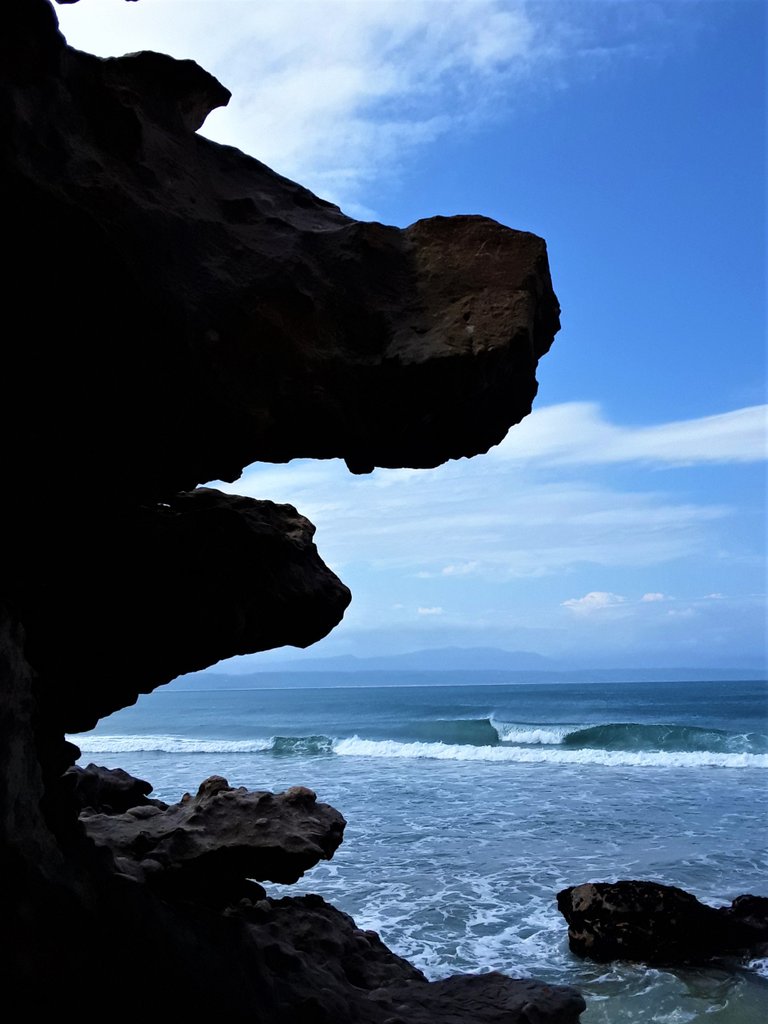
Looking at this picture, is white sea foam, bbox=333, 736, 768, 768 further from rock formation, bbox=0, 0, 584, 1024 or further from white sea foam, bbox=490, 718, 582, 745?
rock formation, bbox=0, 0, 584, 1024

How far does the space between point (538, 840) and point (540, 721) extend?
2661cm

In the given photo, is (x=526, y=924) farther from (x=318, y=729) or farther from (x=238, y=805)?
(x=318, y=729)

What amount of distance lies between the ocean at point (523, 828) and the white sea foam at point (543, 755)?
0.29 feet

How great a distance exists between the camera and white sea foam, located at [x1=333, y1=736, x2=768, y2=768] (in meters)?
21.7

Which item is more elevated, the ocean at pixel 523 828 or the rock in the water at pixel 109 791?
the rock in the water at pixel 109 791

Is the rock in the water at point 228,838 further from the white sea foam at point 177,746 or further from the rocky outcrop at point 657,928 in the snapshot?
the white sea foam at point 177,746

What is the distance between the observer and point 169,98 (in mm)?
3113

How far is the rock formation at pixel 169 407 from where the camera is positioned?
2.65 meters

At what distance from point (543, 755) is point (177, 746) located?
1473 cm

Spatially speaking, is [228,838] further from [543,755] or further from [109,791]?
[543,755]

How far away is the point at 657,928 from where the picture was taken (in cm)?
689

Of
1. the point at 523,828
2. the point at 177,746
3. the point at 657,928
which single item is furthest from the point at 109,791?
the point at 177,746

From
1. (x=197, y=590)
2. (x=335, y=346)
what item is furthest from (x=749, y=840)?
(x=335, y=346)

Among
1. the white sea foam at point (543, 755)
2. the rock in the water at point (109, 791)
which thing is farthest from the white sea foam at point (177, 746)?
the rock in the water at point (109, 791)
